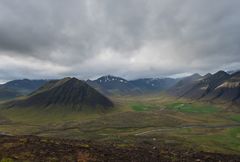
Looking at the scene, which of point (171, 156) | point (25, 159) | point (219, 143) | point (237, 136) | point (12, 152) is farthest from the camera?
point (237, 136)

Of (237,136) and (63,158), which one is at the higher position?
(63,158)

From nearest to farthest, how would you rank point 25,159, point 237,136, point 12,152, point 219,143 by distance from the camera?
point 25,159 → point 12,152 → point 219,143 → point 237,136

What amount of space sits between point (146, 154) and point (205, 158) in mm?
10587

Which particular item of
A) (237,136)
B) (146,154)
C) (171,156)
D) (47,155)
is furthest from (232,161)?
(237,136)

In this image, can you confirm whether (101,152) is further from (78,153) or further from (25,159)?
(25,159)

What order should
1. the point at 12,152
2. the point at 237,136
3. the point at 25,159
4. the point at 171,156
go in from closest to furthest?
the point at 25,159 → the point at 12,152 → the point at 171,156 → the point at 237,136

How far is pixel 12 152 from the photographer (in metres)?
40.7

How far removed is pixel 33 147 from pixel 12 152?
3.85 m

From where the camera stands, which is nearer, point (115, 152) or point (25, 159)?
point (25, 159)

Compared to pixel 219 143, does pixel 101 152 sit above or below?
above

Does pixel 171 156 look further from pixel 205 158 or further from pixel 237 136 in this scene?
pixel 237 136

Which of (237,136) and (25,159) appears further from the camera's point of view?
(237,136)

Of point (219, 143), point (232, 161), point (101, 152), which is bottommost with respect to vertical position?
point (219, 143)

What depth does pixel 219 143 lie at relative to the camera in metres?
127
